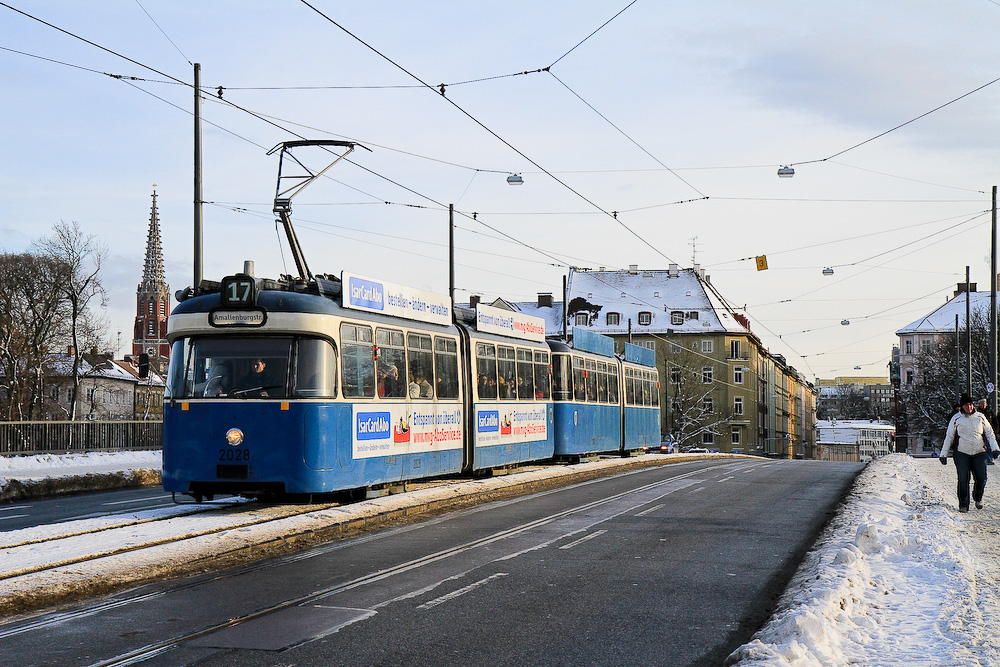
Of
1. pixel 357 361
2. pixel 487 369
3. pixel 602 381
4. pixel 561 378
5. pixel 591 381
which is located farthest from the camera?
pixel 602 381

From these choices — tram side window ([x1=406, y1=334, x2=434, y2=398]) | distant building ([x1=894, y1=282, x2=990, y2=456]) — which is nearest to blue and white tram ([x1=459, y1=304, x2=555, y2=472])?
tram side window ([x1=406, y1=334, x2=434, y2=398])

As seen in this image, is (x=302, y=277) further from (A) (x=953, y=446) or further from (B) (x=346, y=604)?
(A) (x=953, y=446)

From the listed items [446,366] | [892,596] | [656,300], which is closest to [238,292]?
[446,366]

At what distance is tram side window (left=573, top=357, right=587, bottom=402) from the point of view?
2833 centimetres

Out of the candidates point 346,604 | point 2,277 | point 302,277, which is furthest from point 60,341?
point 346,604

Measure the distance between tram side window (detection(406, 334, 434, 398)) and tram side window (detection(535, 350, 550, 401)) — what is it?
22.4ft

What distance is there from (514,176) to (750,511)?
1804 cm

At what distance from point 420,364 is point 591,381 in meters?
12.0

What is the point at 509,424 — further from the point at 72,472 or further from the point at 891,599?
the point at 891,599

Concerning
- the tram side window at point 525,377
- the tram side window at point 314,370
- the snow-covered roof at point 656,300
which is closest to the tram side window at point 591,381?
the tram side window at point 525,377

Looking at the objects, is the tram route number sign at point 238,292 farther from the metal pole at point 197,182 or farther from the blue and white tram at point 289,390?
the metal pole at point 197,182

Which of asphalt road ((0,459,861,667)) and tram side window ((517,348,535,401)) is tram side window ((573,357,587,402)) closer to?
tram side window ((517,348,535,401))

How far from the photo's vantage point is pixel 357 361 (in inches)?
638

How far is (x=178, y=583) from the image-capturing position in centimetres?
971
